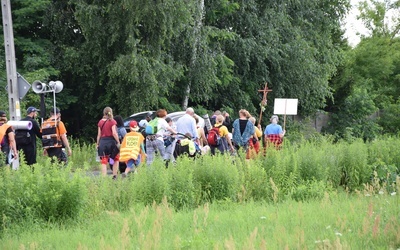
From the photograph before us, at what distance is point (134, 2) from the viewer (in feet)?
77.8

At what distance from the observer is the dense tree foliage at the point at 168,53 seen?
2442cm

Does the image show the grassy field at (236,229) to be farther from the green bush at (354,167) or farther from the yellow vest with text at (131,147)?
the yellow vest with text at (131,147)

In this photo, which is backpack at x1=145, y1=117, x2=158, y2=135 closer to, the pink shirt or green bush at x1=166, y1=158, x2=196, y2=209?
the pink shirt

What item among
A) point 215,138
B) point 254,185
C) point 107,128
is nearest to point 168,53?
point 215,138

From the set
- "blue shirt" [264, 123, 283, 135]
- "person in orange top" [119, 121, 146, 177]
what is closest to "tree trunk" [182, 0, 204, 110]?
"blue shirt" [264, 123, 283, 135]

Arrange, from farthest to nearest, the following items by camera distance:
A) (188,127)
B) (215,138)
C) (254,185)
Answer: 1. (215,138)
2. (188,127)
3. (254,185)

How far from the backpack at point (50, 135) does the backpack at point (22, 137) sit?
462 mm

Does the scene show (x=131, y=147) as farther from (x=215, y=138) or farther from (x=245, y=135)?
(x=245, y=135)

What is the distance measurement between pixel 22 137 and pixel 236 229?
7.59 m

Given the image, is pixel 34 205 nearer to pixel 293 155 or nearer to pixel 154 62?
pixel 293 155

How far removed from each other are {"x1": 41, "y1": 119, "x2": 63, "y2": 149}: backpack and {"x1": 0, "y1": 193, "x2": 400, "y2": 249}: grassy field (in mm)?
5629

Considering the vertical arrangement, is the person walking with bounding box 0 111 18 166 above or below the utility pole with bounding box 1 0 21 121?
below

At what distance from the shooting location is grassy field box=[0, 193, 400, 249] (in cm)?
667

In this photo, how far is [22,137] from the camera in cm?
1386
